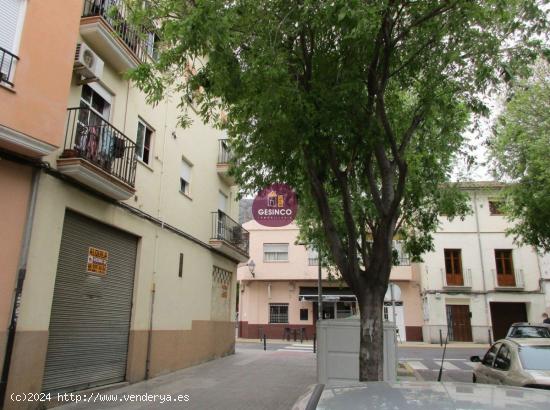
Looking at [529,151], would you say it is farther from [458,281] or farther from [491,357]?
[458,281]

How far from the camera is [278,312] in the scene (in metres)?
34.6

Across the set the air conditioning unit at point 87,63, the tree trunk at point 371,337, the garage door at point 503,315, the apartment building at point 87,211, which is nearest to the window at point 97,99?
the apartment building at point 87,211

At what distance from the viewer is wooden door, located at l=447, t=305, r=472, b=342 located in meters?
30.5

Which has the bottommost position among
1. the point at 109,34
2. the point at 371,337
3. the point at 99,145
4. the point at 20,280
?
the point at 371,337

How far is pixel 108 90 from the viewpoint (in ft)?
35.6

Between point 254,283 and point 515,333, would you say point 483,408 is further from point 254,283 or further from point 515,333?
point 254,283

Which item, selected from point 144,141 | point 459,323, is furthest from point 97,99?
point 459,323

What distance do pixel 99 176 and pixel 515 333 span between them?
14.2 meters

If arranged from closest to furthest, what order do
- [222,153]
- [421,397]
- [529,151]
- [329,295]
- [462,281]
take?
[421,397], [529,151], [222,153], [462,281], [329,295]

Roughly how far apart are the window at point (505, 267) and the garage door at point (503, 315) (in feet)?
4.72

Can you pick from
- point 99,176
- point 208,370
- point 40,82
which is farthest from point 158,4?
point 208,370

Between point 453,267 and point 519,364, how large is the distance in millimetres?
26158

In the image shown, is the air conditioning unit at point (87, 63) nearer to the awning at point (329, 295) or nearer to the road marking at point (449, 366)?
the road marking at point (449, 366)

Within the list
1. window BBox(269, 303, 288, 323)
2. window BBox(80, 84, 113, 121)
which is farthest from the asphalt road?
window BBox(269, 303, 288, 323)
